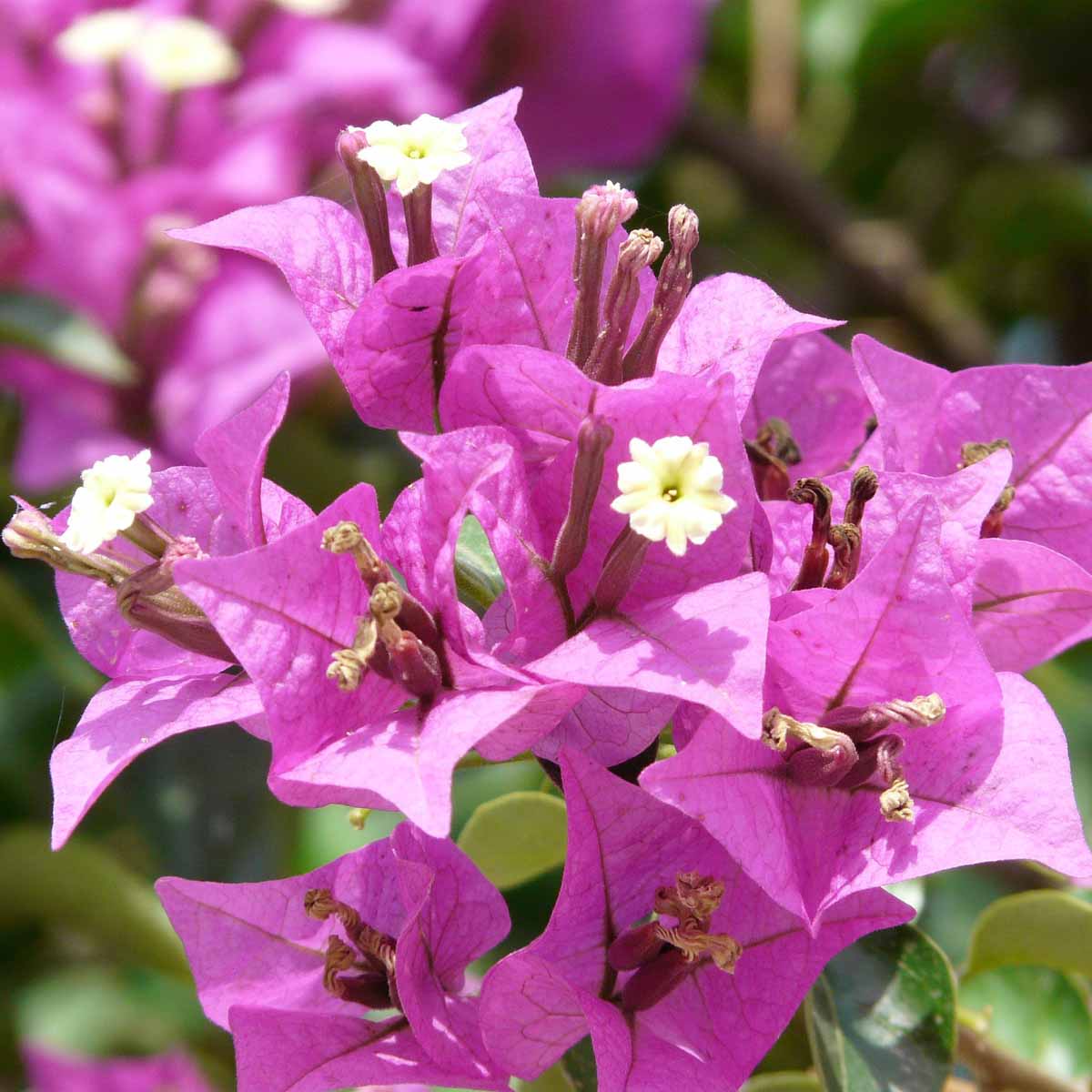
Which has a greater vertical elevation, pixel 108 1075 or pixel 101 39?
pixel 101 39

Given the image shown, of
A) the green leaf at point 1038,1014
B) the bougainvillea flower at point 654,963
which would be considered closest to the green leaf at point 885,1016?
the bougainvillea flower at point 654,963

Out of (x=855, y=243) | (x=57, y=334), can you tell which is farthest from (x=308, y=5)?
(x=855, y=243)

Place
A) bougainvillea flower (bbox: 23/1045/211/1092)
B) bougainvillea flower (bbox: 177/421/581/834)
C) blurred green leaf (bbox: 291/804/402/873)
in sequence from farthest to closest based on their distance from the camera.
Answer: bougainvillea flower (bbox: 23/1045/211/1092) → blurred green leaf (bbox: 291/804/402/873) → bougainvillea flower (bbox: 177/421/581/834)

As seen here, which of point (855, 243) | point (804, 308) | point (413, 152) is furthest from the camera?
point (855, 243)

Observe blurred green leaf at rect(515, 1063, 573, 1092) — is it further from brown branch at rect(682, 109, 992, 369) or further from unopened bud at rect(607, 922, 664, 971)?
brown branch at rect(682, 109, 992, 369)

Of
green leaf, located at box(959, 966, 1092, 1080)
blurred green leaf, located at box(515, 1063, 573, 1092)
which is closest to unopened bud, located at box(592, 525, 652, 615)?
blurred green leaf, located at box(515, 1063, 573, 1092)

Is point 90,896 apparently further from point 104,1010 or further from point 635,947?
point 635,947

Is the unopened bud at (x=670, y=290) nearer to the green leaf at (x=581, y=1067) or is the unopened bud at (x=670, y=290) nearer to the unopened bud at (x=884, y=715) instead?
the unopened bud at (x=884, y=715)
